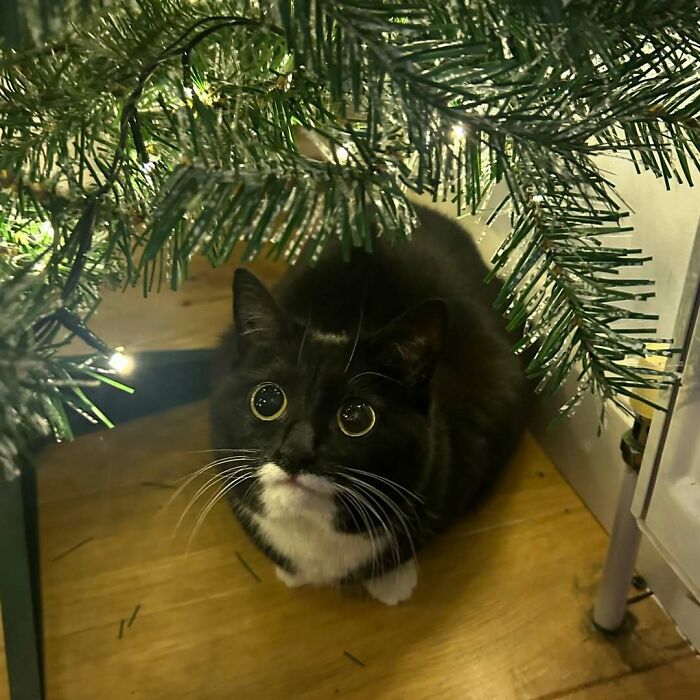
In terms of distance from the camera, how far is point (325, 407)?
2.38ft

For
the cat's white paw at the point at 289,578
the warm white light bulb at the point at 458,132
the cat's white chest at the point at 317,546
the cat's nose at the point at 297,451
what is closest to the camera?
the warm white light bulb at the point at 458,132

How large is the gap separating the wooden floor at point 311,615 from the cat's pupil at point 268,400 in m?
0.33

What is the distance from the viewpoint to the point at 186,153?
42 cm

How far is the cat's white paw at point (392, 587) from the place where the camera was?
0.92 metres

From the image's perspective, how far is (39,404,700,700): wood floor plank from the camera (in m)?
0.85

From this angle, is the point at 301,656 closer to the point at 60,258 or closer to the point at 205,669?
the point at 205,669

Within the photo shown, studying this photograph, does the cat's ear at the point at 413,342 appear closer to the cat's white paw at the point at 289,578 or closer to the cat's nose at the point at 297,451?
the cat's nose at the point at 297,451

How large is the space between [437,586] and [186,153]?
0.72 metres

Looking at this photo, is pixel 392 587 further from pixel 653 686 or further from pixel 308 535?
pixel 653 686

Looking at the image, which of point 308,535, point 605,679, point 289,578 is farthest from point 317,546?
point 605,679

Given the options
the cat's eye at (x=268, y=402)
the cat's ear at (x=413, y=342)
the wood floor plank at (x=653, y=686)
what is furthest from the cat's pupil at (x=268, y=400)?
the wood floor plank at (x=653, y=686)

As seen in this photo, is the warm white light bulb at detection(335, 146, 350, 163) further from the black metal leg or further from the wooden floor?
the wooden floor

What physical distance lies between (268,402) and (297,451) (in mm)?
73

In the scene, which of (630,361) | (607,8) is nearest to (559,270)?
(607,8)
